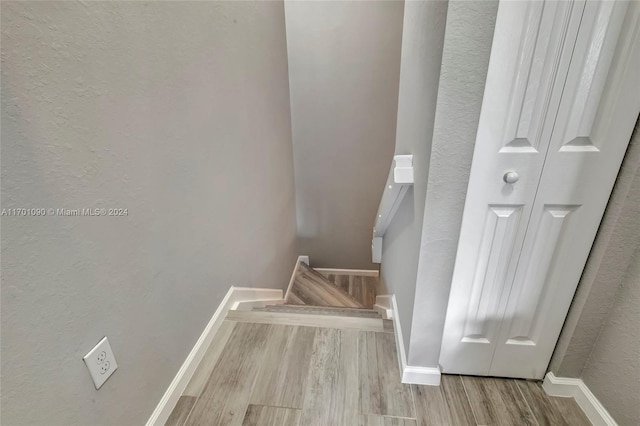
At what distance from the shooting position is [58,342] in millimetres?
703

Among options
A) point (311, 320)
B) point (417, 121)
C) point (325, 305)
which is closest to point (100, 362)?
point (311, 320)

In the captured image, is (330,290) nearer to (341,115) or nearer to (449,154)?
(341,115)

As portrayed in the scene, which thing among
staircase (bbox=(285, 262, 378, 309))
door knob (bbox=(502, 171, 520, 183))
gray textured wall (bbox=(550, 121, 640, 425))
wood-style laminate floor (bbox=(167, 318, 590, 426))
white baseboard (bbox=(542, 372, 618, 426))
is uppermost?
door knob (bbox=(502, 171, 520, 183))

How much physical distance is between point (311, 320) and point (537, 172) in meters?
1.30

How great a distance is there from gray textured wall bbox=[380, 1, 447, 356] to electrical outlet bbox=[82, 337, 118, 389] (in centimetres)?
105

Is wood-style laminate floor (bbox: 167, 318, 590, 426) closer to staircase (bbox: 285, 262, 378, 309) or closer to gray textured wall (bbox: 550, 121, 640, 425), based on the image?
gray textured wall (bbox: 550, 121, 640, 425)

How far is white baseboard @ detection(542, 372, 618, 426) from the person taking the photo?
105 centimetres

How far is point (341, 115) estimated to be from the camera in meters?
3.42

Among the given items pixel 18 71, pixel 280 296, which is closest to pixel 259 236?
pixel 280 296

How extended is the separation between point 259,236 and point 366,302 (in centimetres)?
206

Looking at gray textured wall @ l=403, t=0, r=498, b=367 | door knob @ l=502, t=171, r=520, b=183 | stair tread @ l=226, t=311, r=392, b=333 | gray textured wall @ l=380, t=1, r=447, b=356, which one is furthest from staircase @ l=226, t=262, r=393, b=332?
door knob @ l=502, t=171, r=520, b=183

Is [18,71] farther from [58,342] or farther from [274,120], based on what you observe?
[274,120]

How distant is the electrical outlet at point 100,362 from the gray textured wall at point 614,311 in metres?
1.62

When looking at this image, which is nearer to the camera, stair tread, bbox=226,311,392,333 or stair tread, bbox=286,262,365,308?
stair tread, bbox=226,311,392,333
